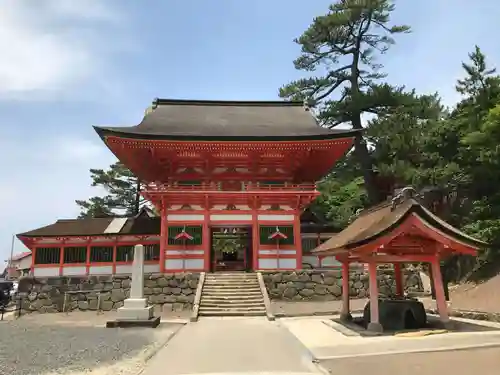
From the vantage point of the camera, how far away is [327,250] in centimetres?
1254

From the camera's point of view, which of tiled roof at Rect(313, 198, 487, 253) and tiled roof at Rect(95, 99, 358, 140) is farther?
tiled roof at Rect(95, 99, 358, 140)

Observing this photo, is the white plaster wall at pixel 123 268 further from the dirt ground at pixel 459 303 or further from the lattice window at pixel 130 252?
the dirt ground at pixel 459 303

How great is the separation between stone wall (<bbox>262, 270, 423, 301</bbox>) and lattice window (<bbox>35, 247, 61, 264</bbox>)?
1171 cm

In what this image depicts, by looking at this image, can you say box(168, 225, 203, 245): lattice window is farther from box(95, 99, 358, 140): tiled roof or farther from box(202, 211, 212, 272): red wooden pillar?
box(95, 99, 358, 140): tiled roof

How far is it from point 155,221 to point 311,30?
21.5 metres

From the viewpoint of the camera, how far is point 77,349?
941cm

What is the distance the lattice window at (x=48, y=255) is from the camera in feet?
72.4

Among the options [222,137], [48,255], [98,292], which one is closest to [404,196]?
[222,137]

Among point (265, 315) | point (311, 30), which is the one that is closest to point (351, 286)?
point (265, 315)

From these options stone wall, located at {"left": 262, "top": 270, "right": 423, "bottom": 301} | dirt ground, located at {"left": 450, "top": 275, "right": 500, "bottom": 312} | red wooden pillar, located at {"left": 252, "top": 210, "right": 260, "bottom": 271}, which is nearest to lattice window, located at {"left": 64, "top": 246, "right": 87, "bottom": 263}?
red wooden pillar, located at {"left": 252, "top": 210, "right": 260, "bottom": 271}

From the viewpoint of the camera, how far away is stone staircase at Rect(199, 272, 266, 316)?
16797 mm

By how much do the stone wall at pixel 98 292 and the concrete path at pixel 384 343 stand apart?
31.4 feet

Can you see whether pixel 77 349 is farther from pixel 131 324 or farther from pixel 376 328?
pixel 376 328

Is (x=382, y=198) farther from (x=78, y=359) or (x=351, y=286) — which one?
(x=78, y=359)
